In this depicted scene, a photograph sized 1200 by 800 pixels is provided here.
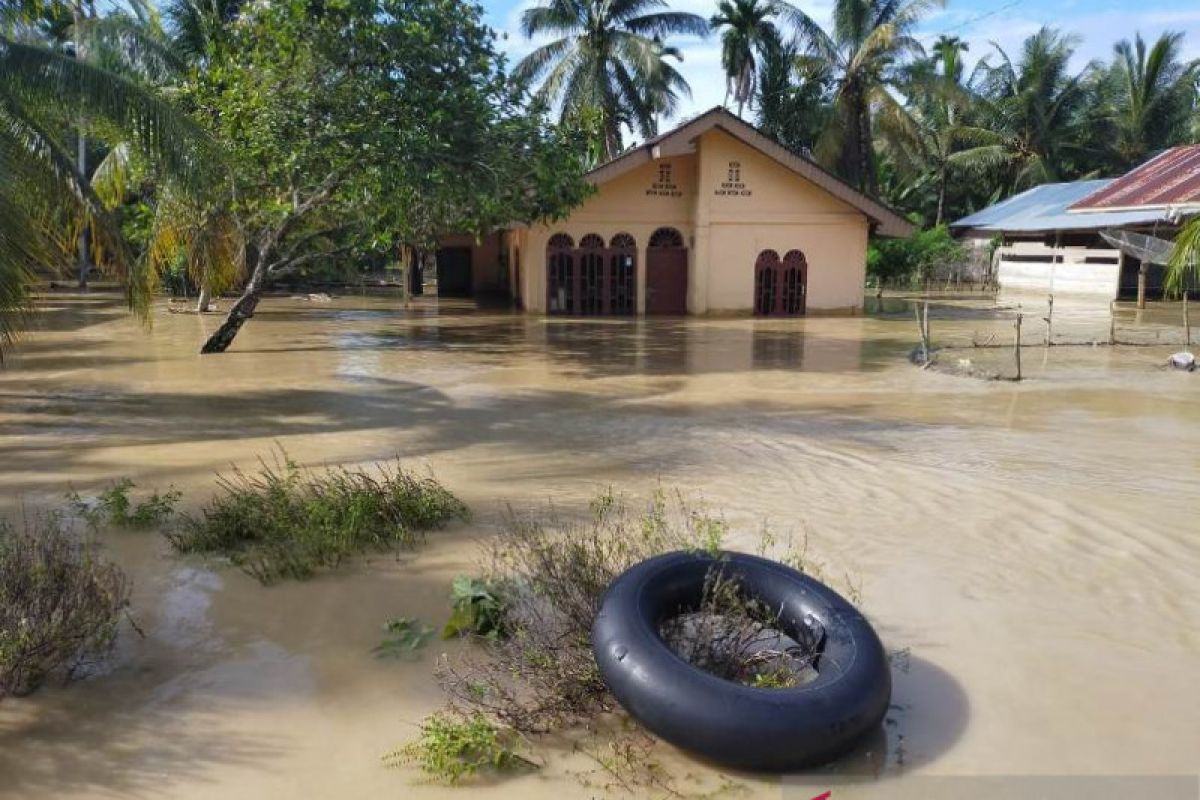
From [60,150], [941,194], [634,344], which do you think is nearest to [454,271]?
[634,344]

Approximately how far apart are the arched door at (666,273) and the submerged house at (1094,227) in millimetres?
11280

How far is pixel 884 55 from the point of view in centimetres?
3000

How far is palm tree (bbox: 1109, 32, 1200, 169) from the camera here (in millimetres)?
34812

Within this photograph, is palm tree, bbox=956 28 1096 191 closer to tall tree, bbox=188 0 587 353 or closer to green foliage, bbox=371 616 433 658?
tall tree, bbox=188 0 587 353

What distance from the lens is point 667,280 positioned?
25.0 meters

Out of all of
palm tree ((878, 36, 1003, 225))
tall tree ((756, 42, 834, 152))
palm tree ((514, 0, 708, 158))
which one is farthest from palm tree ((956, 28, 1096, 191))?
palm tree ((514, 0, 708, 158))

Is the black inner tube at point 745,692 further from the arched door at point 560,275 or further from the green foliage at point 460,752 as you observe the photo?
the arched door at point 560,275

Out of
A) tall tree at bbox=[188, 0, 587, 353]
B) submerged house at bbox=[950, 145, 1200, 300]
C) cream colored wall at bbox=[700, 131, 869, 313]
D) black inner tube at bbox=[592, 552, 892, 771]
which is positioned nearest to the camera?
black inner tube at bbox=[592, 552, 892, 771]

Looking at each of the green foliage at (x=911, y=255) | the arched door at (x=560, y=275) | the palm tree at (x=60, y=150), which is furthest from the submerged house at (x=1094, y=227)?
the palm tree at (x=60, y=150)

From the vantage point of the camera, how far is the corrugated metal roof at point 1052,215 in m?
26.1

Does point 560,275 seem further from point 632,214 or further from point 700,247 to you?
point 700,247

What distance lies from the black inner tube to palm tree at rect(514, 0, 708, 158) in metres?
26.1

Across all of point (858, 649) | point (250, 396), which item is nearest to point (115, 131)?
point (250, 396)

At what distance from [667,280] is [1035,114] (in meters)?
22.0
